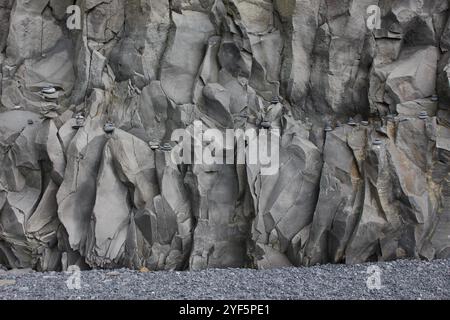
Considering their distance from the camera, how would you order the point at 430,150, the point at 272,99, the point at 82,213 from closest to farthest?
the point at 430,150 < the point at 82,213 < the point at 272,99

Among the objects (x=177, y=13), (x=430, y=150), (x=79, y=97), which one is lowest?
(x=430, y=150)

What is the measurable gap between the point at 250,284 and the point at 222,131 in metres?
5.61

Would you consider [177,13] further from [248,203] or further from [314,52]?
[248,203]

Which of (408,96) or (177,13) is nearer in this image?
(408,96)

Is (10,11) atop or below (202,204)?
atop

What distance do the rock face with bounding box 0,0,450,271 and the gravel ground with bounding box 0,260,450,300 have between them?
1110 mm

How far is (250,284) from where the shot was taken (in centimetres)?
1193

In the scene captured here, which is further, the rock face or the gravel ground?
the rock face

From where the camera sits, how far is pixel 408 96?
15.8 metres

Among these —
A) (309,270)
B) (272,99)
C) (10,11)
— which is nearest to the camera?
(309,270)

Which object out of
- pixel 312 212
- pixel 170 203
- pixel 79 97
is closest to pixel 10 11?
pixel 79 97

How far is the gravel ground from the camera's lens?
36.6 ft

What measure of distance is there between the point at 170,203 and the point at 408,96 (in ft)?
27.4

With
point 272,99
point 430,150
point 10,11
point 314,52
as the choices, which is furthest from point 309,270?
point 10,11
